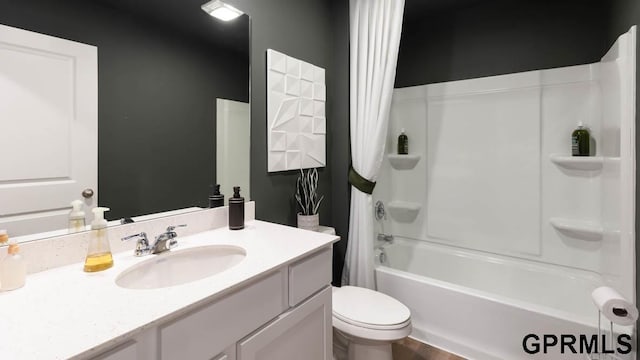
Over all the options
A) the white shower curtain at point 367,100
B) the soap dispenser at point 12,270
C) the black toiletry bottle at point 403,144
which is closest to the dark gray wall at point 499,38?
the black toiletry bottle at point 403,144

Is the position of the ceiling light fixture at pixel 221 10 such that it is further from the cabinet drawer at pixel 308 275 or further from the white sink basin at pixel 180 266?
the cabinet drawer at pixel 308 275

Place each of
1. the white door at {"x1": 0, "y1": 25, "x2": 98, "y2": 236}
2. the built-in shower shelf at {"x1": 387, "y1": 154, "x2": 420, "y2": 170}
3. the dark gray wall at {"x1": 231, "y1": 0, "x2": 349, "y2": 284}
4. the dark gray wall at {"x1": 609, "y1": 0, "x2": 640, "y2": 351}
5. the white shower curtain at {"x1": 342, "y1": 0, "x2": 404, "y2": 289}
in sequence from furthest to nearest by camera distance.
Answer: the built-in shower shelf at {"x1": 387, "y1": 154, "x2": 420, "y2": 170} < the white shower curtain at {"x1": 342, "y1": 0, "x2": 404, "y2": 289} < the dark gray wall at {"x1": 231, "y1": 0, "x2": 349, "y2": 284} < the dark gray wall at {"x1": 609, "y1": 0, "x2": 640, "y2": 351} < the white door at {"x1": 0, "y1": 25, "x2": 98, "y2": 236}

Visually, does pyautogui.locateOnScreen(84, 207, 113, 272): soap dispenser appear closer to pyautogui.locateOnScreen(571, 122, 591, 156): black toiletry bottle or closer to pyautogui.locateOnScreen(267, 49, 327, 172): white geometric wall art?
pyautogui.locateOnScreen(267, 49, 327, 172): white geometric wall art

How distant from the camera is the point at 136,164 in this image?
122 centimetres

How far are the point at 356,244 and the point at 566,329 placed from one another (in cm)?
123

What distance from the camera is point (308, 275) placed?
120 cm

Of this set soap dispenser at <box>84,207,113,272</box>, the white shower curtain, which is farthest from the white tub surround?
soap dispenser at <box>84,207,113,272</box>

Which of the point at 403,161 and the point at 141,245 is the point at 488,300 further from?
the point at 141,245

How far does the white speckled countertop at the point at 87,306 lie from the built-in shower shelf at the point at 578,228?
207cm

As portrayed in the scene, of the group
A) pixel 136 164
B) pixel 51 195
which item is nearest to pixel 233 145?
pixel 136 164

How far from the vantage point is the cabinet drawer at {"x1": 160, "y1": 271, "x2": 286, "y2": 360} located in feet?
2.45

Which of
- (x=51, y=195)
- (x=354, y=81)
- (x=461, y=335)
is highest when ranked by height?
(x=354, y=81)

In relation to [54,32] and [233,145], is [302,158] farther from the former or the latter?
[54,32]

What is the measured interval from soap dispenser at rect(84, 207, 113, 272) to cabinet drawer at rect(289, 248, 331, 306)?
62cm
